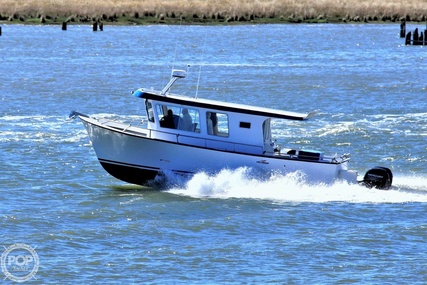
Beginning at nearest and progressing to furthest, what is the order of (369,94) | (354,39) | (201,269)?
(201,269)
(369,94)
(354,39)

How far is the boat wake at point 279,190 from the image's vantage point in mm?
27812

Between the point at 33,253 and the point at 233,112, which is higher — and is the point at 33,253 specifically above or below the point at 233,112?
below

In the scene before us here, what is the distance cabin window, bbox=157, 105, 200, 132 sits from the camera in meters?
28.2

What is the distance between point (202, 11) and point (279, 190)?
272ft

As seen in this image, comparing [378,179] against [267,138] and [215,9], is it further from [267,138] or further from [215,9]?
[215,9]

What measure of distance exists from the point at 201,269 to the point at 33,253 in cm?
368

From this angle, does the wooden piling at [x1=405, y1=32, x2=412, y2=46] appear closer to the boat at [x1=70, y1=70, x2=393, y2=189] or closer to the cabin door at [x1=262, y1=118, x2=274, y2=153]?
the boat at [x1=70, y1=70, x2=393, y2=189]

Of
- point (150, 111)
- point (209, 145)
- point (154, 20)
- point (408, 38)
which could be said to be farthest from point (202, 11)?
point (209, 145)

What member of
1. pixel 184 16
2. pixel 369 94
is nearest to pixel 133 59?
pixel 369 94

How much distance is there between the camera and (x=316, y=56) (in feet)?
247

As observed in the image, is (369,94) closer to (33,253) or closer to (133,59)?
(133,59)

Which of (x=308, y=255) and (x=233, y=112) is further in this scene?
(x=233, y=112)

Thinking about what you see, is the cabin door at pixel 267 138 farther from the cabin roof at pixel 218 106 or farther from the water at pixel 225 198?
the water at pixel 225 198

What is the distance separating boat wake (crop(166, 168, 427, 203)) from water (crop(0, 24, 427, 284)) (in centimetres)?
3
